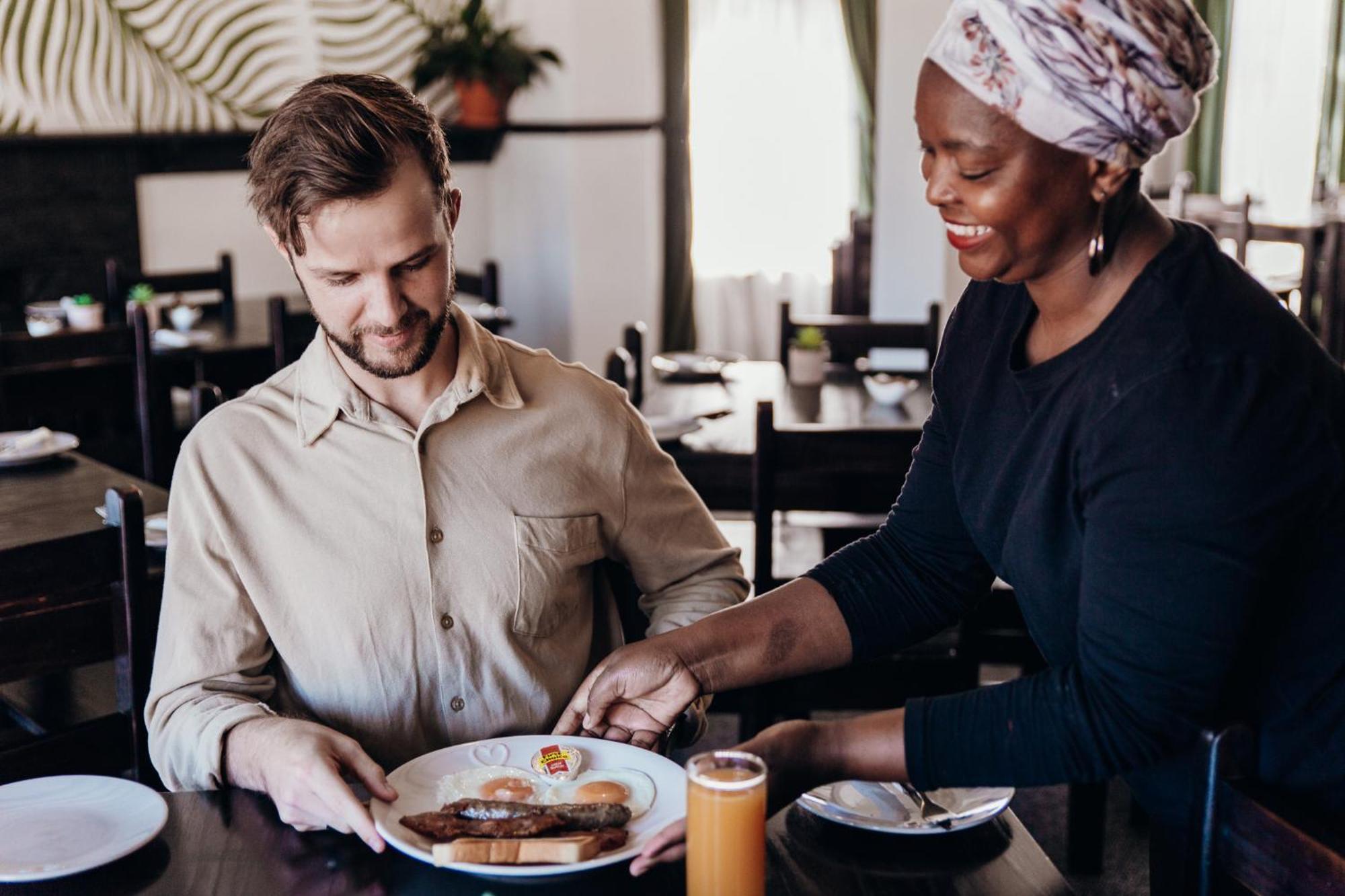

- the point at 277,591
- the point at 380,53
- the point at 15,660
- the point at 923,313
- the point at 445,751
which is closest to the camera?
the point at 445,751

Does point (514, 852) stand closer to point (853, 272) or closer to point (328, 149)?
point (328, 149)

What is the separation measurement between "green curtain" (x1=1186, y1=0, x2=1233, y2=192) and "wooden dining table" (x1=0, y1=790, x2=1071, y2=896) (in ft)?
25.4

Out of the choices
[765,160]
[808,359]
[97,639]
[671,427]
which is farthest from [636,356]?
[765,160]

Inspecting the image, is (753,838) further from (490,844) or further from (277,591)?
(277,591)

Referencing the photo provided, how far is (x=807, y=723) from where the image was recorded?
1192 mm

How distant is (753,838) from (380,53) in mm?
5488

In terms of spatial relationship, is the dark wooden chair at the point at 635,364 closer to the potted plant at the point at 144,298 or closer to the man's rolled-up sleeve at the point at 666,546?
the potted plant at the point at 144,298

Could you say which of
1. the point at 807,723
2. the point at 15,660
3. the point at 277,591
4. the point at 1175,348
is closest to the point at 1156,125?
the point at 1175,348

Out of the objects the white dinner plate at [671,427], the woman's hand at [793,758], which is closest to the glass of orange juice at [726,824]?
the woman's hand at [793,758]

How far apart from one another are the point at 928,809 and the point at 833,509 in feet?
4.19

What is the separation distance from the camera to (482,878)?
1.15m

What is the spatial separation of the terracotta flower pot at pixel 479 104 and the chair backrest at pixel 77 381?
9.18 feet

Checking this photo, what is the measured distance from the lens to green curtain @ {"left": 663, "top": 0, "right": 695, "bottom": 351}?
20.0 ft

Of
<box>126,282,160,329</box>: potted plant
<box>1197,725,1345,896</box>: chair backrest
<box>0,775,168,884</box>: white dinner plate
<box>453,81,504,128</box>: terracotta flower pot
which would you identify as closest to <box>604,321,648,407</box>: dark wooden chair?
<box>126,282,160,329</box>: potted plant
